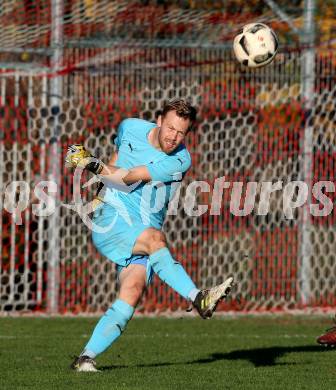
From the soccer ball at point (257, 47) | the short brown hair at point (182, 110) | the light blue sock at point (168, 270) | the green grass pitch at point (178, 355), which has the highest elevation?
the soccer ball at point (257, 47)

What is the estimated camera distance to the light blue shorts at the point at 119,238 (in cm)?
751

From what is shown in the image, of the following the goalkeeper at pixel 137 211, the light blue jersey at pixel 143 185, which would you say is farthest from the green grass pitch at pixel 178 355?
the light blue jersey at pixel 143 185

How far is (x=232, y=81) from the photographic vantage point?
41.8ft

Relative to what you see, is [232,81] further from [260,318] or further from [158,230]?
[158,230]

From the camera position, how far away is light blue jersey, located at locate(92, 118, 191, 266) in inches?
295

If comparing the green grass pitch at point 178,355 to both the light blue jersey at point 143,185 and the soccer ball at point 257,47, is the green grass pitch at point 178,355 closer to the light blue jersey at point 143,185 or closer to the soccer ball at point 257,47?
the light blue jersey at point 143,185

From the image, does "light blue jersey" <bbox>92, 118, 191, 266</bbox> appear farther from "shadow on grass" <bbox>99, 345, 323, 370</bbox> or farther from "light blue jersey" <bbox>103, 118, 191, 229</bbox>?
"shadow on grass" <bbox>99, 345, 323, 370</bbox>

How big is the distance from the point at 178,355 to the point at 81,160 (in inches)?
87.5

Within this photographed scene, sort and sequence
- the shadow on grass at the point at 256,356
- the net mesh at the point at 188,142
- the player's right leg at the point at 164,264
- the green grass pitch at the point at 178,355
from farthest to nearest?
the net mesh at the point at 188,142 < the shadow on grass at the point at 256,356 < the player's right leg at the point at 164,264 < the green grass pitch at the point at 178,355

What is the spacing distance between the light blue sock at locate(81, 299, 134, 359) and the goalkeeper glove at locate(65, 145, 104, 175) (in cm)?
93

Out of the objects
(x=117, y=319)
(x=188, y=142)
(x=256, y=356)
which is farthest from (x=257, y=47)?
(x=188, y=142)

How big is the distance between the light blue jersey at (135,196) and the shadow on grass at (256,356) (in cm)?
97

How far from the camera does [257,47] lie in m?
9.37

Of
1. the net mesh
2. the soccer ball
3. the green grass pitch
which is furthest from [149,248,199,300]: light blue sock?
the net mesh
